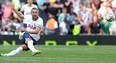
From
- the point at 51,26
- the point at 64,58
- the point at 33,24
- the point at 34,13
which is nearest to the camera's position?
the point at 64,58

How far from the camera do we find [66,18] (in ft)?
72.7

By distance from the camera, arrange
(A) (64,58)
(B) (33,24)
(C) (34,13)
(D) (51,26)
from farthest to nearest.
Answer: (D) (51,26), (B) (33,24), (C) (34,13), (A) (64,58)

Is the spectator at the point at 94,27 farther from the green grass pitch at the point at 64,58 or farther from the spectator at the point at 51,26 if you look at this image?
the green grass pitch at the point at 64,58

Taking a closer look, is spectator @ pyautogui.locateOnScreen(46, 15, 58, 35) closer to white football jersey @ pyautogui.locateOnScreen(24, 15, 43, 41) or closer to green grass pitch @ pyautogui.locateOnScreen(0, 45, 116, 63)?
green grass pitch @ pyautogui.locateOnScreen(0, 45, 116, 63)

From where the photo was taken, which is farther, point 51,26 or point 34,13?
point 51,26

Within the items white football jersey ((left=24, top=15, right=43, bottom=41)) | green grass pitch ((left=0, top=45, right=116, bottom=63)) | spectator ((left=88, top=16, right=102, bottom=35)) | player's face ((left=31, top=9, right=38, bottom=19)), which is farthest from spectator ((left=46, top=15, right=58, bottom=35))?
player's face ((left=31, top=9, right=38, bottom=19))

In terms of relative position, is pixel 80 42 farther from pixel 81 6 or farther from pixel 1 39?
pixel 1 39

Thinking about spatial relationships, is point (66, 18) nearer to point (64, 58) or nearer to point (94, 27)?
point (94, 27)

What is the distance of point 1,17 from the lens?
22031 millimetres

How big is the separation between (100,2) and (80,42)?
224cm

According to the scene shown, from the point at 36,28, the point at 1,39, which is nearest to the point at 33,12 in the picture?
the point at 36,28

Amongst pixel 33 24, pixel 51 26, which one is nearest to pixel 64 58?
pixel 33 24

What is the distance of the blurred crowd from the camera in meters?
22.0

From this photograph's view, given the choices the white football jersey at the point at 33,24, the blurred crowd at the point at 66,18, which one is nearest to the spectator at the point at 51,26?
the blurred crowd at the point at 66,18
